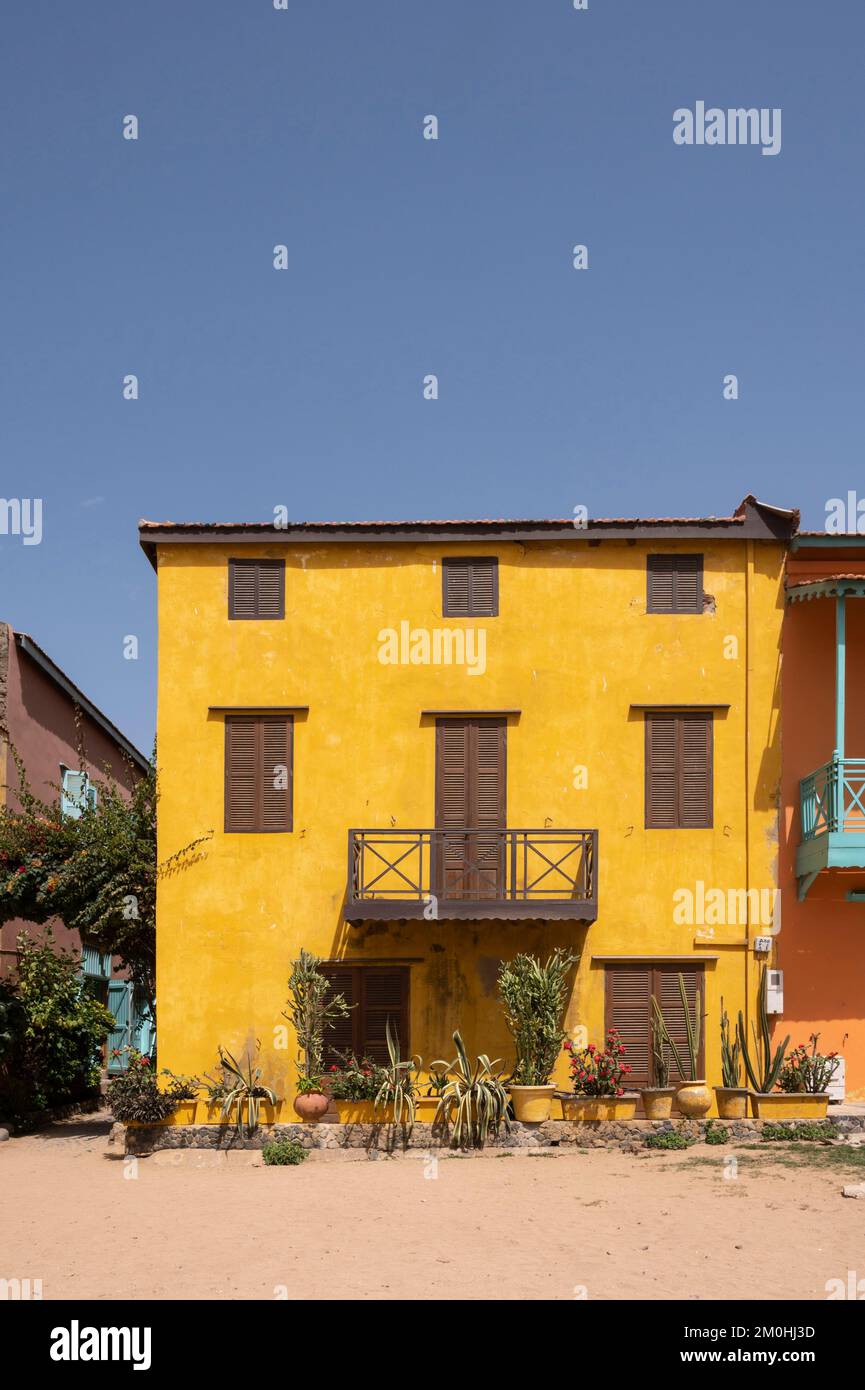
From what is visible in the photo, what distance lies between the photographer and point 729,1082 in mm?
19375

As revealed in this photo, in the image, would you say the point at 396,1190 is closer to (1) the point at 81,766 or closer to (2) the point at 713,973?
(2) the point at 713,973

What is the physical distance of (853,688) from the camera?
2069 centimetres

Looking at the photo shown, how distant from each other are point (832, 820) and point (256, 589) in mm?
8747

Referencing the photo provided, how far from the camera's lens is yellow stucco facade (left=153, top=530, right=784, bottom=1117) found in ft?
65.8

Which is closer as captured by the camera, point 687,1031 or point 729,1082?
point 729,1082

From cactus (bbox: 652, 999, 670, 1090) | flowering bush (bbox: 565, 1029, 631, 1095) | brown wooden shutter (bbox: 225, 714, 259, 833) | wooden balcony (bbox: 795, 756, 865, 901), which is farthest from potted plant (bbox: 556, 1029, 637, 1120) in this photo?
brown wooden shutter (bbox: 225, 714, 259, 833)

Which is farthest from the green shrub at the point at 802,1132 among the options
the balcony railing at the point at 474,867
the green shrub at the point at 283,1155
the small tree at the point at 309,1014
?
the green shrub at the point at 283,1155

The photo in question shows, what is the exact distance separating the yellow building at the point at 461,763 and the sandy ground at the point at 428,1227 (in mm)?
2598

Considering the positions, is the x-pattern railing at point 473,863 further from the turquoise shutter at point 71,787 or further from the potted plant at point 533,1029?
the turquoise shutter at point 71,787

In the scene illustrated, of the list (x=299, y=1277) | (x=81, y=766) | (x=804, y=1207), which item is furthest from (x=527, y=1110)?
(x=81, y=766)

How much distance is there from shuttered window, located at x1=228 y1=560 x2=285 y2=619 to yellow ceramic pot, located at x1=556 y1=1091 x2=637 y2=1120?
26.1ft

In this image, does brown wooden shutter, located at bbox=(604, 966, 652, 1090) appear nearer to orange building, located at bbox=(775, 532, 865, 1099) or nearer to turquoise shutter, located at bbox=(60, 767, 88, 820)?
orange building, located at bbox=(775, 532, 865, 1099)

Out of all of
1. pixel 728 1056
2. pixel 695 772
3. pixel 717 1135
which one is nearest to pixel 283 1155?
pixel 717 1135

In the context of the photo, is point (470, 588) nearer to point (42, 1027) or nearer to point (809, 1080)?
point (809, 1080)
